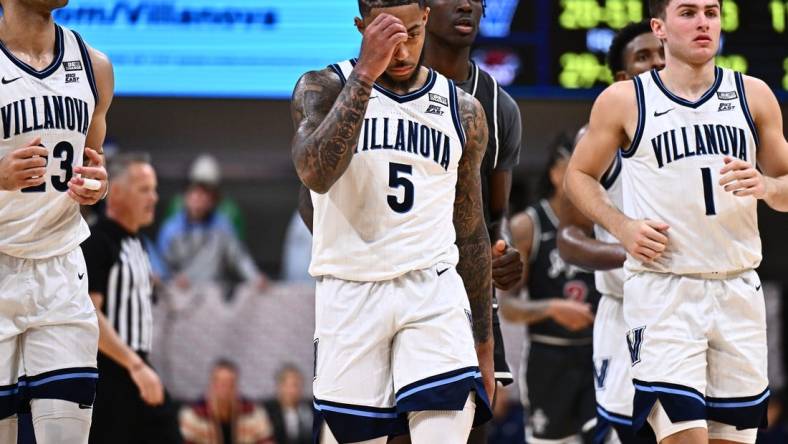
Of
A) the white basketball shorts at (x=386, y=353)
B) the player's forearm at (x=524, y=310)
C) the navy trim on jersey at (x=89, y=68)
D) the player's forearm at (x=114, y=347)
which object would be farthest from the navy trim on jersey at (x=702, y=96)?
the player's forearm at (x=114, y=347)

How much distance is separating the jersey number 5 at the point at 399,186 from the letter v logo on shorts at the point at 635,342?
4.01ft

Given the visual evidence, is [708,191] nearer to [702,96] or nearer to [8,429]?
[702,96]

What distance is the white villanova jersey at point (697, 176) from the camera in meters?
4.85

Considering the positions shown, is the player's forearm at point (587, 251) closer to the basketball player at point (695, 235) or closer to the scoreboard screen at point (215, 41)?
the basketball player at point (695, 235)

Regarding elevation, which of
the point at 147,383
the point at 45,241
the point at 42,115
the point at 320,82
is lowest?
the point at 147,383

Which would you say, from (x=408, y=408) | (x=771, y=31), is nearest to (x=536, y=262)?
(x=771, y=31)

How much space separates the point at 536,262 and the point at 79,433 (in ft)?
13.2

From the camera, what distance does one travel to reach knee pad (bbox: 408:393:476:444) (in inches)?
163

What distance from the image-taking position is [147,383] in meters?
6.66

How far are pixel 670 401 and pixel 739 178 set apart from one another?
0.87 meters

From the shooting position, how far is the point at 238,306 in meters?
10.1

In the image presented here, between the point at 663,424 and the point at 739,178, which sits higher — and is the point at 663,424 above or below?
below

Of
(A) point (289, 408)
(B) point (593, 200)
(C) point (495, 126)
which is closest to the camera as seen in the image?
(B) point (593, 200)

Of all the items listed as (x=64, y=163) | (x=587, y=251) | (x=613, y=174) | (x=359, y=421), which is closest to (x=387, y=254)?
(x=359, y=421)
